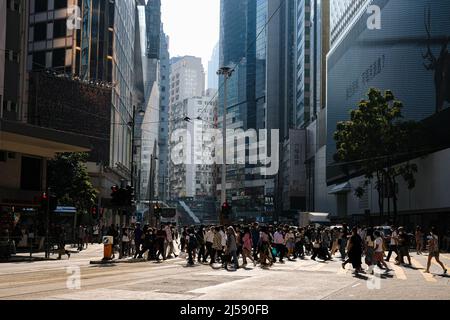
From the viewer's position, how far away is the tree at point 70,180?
48844 millimetres

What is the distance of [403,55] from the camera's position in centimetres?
5975

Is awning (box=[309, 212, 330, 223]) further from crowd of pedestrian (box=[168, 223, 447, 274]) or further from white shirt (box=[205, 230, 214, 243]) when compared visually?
white shirt (box=[205, 230, 214, 243])

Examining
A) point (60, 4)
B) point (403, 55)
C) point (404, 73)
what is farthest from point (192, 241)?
point (60, 4)

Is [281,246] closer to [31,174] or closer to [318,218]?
[31,174]

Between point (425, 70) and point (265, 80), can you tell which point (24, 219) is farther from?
point (265, 80)

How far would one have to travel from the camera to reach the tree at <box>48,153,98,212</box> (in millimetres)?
48844

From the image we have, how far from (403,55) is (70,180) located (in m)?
32.4

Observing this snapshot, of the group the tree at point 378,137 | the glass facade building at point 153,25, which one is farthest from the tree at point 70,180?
the glass facade building at point 153,25

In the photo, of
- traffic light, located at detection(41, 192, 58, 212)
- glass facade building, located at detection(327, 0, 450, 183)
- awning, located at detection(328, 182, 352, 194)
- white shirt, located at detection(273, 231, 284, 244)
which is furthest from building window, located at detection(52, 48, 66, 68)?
white shirt, located at detection(273, 231, 284, 244)

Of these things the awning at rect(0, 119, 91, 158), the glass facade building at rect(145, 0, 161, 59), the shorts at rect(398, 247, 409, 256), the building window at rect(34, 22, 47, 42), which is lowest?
the shorts at rect(398, 247, 409, 256)

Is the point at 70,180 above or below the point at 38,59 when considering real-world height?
below

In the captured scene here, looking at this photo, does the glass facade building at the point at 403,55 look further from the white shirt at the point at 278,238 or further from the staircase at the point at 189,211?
the staircase at the point at 189,211

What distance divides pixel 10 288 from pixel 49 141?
2047cm

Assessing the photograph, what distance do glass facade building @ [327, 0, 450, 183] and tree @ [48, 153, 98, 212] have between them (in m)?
29.2
